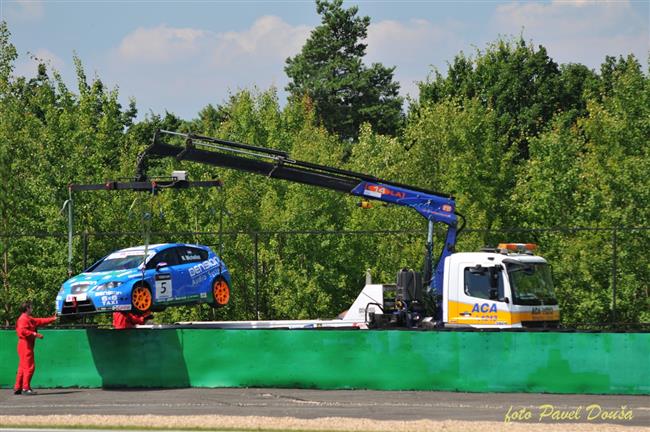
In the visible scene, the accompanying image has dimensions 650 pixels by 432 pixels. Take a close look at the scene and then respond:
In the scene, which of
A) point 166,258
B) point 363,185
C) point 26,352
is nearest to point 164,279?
point 166,258

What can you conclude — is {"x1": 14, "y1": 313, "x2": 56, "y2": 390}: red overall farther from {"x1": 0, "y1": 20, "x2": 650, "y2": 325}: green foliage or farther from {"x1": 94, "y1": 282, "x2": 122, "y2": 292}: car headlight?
{"x1": 0, "y1": 20, "x2": 650, "y2": 325}: green foliage

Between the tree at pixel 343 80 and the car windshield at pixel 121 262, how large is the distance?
5296 cm

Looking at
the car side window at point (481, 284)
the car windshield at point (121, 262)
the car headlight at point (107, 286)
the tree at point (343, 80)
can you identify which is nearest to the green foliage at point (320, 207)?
the car windshield at point (121, 262)

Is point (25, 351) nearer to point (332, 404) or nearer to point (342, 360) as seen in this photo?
point (342, 360)

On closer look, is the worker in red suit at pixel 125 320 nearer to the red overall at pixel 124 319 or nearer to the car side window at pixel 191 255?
the red overall at pixel 124 319

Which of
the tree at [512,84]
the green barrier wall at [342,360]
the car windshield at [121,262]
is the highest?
the tree at [512,84]

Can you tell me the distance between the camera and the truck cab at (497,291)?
68.3 feet

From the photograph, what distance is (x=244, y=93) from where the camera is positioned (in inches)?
1918

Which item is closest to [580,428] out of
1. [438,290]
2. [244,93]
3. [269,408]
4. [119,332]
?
[269,408]

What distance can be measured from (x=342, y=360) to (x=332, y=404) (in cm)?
198

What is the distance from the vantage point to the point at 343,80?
265 ft

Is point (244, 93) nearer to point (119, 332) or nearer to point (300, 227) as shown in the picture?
point (300, 227)

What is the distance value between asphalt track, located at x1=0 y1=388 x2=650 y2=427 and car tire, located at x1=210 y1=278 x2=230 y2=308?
3.01 meters

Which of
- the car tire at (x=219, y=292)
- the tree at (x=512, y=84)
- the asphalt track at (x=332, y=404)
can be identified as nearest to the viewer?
the asphalt track at (x=332, y=404)
